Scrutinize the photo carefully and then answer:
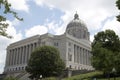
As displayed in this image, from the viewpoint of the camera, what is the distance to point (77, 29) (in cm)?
14325

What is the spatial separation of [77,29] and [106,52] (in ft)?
285

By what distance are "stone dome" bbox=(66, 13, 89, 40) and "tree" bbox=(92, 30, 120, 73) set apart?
2845 inches

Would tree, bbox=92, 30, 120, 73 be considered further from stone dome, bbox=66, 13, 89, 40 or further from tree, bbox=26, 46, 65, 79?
stone dome, bbox=66, 13, 89, 40

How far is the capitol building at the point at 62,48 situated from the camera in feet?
381

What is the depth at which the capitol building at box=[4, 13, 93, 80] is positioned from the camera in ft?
381

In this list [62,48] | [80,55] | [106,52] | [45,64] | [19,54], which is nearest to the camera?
[106,52]

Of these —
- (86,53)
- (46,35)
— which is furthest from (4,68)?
(86,53)

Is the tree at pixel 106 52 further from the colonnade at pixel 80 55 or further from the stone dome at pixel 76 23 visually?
the stone dome at pixel 76 23

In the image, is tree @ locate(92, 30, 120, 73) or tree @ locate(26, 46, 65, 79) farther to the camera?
tree @ locate(26, 46, 65, 79)

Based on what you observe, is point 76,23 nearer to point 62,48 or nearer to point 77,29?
point 77,29

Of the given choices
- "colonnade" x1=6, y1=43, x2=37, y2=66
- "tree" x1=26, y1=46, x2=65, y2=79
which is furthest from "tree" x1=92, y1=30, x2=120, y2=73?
"colonnade" x1=6, y1=43, x2=37, y2=66

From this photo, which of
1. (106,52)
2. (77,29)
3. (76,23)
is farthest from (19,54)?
(106,52)

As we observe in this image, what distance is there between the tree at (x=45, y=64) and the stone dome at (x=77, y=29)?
63571 millimetres

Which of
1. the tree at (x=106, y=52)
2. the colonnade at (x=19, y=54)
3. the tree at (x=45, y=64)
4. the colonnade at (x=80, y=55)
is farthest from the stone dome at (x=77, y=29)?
the tree at (x=106, y=52)
